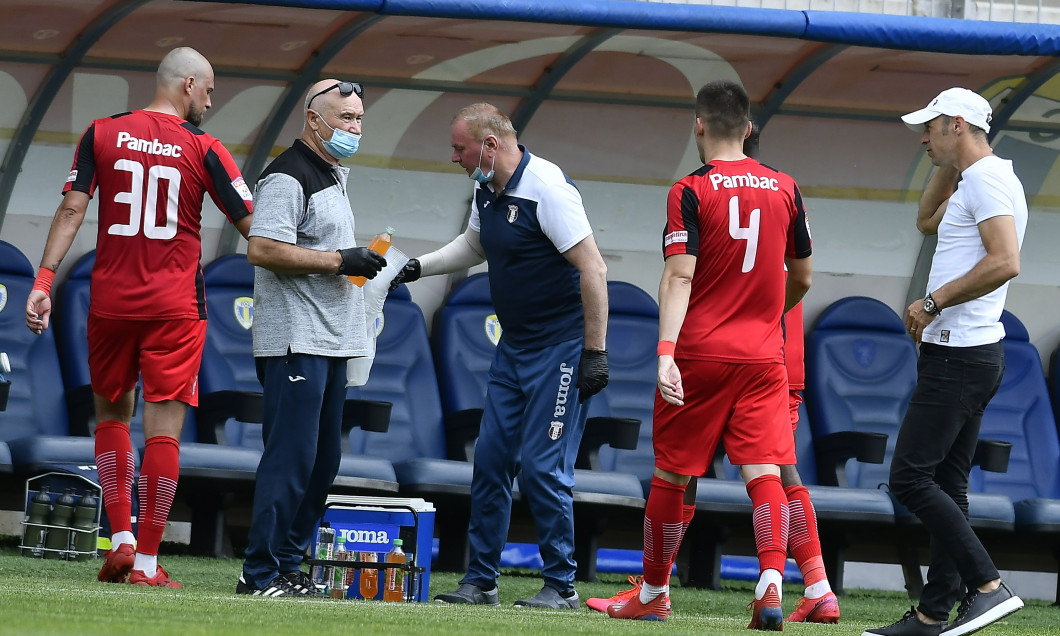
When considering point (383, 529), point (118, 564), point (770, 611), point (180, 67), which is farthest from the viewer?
point (383, 529)

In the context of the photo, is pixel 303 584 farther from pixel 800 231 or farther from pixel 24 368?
pixel 24 368

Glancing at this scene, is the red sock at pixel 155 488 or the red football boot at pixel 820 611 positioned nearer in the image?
the red sock at pixel 155 488

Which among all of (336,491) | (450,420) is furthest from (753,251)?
(450,420)

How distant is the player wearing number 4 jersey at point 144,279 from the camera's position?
5.28 metres

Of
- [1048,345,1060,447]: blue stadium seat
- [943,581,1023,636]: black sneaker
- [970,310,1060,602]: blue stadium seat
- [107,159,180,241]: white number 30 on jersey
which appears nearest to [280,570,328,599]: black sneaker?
[107,159,180,241]: white number 30 on jersey

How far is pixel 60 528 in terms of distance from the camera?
254 inches

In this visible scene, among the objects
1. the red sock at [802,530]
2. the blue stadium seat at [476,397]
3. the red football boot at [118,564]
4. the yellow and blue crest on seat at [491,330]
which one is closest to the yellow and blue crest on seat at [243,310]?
the blue stadium seat at [476,397]

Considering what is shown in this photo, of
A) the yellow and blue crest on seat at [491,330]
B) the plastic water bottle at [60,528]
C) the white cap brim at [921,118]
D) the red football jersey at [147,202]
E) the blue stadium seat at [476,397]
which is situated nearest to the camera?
the white cap brim at [921,118]

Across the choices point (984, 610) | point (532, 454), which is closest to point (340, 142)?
point (532, 454)

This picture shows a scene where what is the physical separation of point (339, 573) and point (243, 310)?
8.33 feet

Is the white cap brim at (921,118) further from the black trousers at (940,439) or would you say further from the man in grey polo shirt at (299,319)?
the man in grey polo shirt at (299,319)

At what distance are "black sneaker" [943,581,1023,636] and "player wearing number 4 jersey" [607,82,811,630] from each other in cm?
53

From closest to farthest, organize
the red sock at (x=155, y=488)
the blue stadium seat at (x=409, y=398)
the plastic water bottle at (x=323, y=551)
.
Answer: the red sock at (x=155, y=488), the plastic water bottle at (x=323, y=551), the blue stadium seat at (x=409, y=398)

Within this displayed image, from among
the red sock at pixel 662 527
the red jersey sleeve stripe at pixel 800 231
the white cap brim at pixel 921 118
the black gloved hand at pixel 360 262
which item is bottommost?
the red sock at pixel 662 527
